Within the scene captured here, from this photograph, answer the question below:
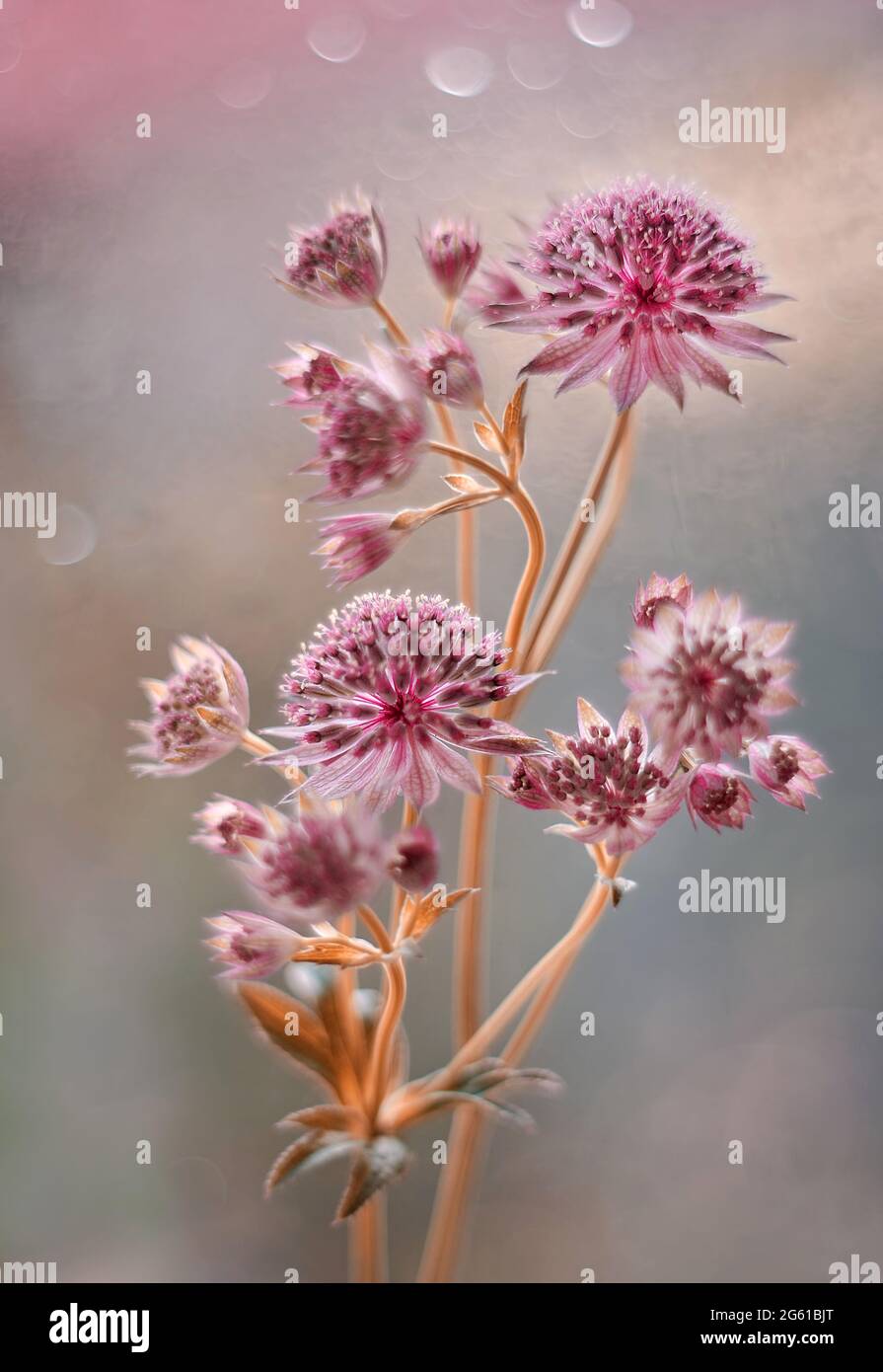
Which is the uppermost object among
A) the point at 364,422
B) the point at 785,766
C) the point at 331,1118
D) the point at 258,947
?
the point at 364,422

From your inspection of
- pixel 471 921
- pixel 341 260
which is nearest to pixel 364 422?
pixel 341 260

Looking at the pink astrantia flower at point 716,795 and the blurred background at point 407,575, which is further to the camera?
the blurred background at point 407,575

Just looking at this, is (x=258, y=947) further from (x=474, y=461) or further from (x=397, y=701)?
(x=474, y=461)

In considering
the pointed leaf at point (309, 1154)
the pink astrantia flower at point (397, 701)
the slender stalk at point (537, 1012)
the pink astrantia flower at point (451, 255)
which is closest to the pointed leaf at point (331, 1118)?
the pointed leaf at point (309, 1154)
